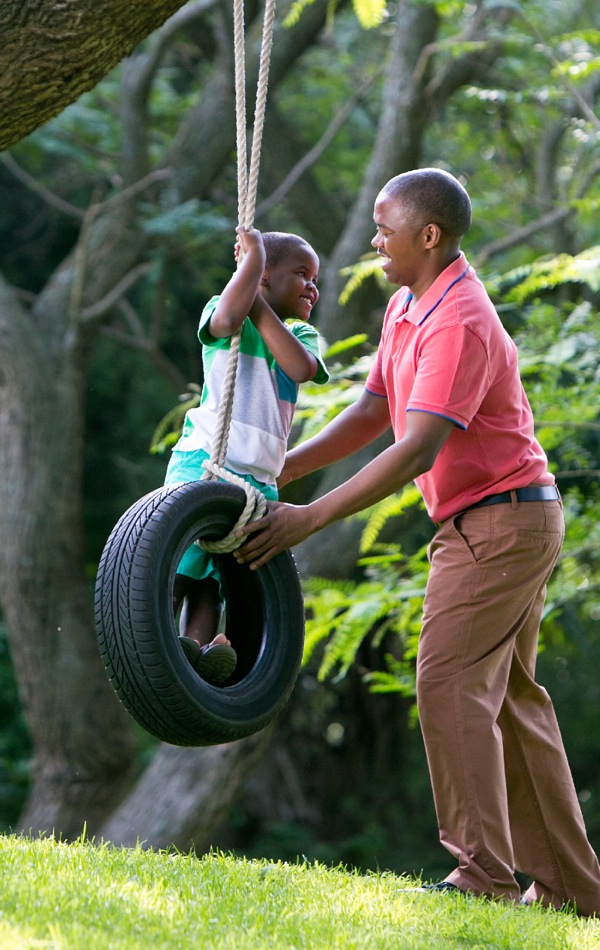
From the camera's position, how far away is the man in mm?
A: 3408

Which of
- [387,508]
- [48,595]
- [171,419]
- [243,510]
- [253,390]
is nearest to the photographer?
[243,510]

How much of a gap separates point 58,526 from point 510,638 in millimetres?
7284

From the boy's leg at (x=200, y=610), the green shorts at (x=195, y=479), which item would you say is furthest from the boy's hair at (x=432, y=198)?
the boy's leg at (x=200, y=610)

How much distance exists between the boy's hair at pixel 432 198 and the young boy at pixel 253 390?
0.34m

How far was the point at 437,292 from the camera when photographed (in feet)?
11.8

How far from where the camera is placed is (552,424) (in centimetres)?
561

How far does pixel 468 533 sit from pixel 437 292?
2.44 ft

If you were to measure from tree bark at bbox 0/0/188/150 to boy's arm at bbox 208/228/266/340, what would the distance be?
2.41ft

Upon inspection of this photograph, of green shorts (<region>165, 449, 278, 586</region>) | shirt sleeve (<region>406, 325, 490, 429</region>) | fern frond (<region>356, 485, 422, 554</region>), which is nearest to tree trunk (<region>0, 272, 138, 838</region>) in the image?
fern frond (<region>356, 485, 422, 554</region>)

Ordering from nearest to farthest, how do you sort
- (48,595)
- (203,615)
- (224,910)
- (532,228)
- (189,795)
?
(224,910) < (203,615) < (189,795) < (532,228) < (48,595)

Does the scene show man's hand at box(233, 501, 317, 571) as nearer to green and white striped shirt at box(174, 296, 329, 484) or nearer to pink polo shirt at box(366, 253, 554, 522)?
green and white striped shirt at box(174, 296, 329, 484)

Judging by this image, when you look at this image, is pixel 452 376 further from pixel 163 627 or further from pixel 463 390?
pixel 163 627

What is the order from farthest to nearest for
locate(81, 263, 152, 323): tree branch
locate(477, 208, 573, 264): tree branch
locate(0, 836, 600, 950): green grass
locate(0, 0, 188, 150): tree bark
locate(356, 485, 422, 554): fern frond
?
locate(81, 263, 152, 323): tree branch < locate(477, 208, 573, 264): tree branch < locate(356, 485, 422, 554): fern frond < locate(0, 0, 188, 150): tree bark < locate(0, 836, 600, 950): green grass

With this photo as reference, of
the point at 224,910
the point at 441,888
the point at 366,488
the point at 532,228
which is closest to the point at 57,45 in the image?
the point at 366,488
